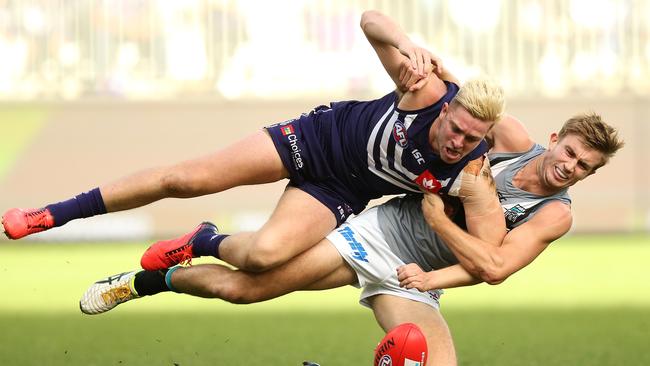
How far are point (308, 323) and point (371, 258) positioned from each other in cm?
240

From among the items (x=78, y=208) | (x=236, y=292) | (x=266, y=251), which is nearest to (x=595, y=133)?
(x=266, y=251)

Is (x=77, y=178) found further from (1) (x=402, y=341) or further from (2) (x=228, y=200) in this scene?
(1) (x=402, y=341)

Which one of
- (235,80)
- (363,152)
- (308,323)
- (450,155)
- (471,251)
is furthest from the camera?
(235,80)

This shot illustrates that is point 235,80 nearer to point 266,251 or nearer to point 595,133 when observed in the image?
point 266,251

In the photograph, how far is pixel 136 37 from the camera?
1266cm

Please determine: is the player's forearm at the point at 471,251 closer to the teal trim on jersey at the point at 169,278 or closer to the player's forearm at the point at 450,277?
the player's forearm at the point at 450,277

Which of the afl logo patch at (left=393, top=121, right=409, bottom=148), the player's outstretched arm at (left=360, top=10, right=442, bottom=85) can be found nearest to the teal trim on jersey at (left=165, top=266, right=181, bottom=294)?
the afl logo patch at (left=393, top=121, right=409, bottom=148)

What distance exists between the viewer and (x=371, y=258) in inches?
214

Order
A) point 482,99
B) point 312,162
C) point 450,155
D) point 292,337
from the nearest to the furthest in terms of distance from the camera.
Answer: point 482,99 → point 450,155 → point 312,162 → point 292,337

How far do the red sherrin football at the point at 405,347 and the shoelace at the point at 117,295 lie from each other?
126cm

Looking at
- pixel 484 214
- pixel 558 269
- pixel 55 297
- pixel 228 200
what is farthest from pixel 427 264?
pixel 228 200

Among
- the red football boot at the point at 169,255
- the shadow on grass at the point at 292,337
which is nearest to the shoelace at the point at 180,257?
the red football boot at the point at 169,255

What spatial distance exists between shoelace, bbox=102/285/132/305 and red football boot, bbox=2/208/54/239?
18.3 inches

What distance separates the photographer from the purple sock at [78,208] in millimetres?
5336
